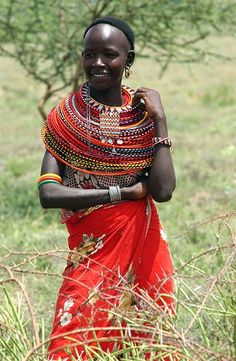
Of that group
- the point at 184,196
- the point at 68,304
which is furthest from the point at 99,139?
the point at 184,196

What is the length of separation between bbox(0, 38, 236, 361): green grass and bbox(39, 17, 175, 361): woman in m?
0.16

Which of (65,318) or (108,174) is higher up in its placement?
(108,174)

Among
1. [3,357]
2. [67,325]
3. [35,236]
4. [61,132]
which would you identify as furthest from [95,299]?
[35,236]

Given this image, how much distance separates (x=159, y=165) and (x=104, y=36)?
1.64ft

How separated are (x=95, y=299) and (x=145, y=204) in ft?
1.39

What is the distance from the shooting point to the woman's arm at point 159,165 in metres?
2.79

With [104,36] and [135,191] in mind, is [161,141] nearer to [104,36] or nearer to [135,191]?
[135,191]

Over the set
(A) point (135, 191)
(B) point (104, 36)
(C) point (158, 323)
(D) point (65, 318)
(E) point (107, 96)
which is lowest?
(D) point (65, 318)

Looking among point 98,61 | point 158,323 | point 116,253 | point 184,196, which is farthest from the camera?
point 184,196

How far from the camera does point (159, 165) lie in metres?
2.80

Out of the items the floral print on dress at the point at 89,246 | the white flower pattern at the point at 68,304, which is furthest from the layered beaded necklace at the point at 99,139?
the white flower pattern at the point at 68,304

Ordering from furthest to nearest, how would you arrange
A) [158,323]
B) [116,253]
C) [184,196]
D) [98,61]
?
[184,196], [116,253], [98,61], [158,323]

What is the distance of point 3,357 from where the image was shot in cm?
252

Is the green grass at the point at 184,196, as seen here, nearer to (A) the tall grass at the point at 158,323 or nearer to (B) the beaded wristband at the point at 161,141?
(A) the tall grass at the point at 158,323
